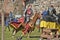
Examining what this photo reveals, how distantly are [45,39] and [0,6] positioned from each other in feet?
2.94

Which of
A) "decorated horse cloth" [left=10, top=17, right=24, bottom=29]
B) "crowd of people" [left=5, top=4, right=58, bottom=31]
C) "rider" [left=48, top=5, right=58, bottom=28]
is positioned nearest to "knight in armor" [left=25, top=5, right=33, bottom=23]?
"crowd of people" [left=5, top=4, right=58, bottom=31]

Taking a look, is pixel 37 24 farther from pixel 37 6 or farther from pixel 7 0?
pixel 7 0

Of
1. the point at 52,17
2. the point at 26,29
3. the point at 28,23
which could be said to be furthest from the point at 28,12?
the point at 52,17

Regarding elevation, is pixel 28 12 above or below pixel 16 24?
above

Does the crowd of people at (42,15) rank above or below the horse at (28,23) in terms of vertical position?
above

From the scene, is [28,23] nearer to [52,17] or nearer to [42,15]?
[42,15]

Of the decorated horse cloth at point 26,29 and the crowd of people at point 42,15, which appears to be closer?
the crowd of people at point 42,15

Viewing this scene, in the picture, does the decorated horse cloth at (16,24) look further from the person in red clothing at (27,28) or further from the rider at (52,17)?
the rider at (52,17)

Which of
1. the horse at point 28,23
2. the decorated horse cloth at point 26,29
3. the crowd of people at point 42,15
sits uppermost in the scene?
the crowd of people at point 42,15

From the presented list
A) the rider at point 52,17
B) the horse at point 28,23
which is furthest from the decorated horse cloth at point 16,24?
the rider at point 52,17

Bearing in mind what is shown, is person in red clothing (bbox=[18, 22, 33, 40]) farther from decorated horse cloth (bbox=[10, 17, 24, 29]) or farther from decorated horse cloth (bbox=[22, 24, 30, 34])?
decorated horse cloth (bbox=[10, 17, 24, 29])

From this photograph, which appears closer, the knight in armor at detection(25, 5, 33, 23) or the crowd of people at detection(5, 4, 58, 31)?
the crowd of people at detection(5, 4, 58, 31)

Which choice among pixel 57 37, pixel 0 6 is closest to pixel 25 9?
pixel 0 6

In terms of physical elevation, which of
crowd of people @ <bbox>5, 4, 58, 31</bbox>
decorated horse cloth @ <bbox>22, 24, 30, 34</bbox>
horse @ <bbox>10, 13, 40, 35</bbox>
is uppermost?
crowd of people @ <bbox>5, 4, 58, 31</bbox>
